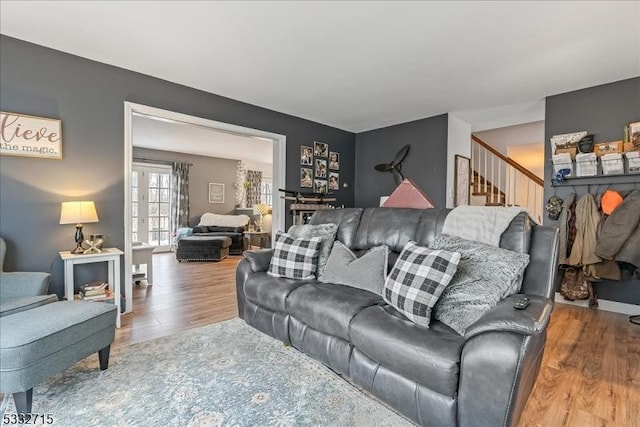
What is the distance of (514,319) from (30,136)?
3617 mm

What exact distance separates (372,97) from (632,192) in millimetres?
2900

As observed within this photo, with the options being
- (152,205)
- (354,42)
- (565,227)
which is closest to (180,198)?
(152,205)

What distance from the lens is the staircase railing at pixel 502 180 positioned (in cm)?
498

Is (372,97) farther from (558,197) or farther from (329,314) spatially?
(329,314)

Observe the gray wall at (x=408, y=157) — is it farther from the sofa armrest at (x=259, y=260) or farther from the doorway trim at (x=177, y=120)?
the sofa armrest at (x=259, y=260)

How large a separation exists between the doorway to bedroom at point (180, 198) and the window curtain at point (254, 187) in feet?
0.10

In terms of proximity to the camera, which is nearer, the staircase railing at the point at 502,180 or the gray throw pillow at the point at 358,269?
the gray throw pillow at the point at 358,269

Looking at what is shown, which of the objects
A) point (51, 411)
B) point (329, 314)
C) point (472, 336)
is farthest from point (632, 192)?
point (51, 411)

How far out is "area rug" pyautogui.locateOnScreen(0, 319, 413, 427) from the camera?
1.52 metres

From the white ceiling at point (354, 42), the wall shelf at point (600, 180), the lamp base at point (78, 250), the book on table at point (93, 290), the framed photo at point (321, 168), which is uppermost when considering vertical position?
the white ceiling at point (354, 42)

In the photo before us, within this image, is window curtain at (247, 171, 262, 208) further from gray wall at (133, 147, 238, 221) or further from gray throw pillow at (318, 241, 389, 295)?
gray throw pillow at (318, 241, 389, 295)

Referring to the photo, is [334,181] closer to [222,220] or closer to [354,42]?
[354,42]

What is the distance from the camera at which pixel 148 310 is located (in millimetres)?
3109

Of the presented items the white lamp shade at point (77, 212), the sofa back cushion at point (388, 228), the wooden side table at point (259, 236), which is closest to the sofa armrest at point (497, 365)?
the sofa back cushion at point (388, 228)
